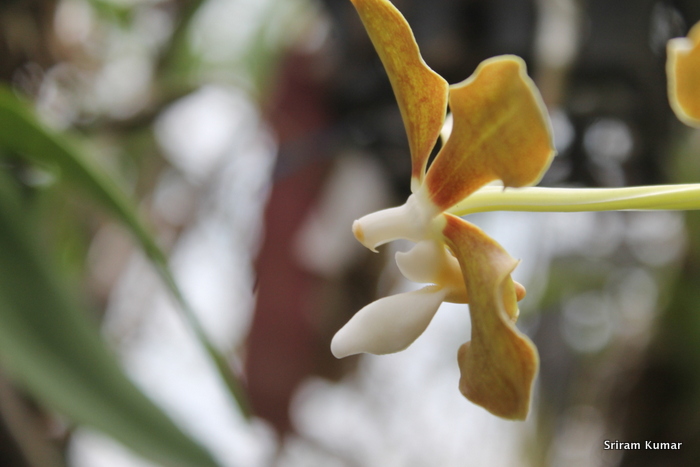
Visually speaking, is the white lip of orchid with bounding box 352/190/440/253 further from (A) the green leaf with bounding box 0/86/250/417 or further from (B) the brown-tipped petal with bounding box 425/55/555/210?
(A) the green leaf with bounding box 0/86/250/417

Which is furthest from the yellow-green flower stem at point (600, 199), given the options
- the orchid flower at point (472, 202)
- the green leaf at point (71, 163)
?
the green leaf at point (71, 163)

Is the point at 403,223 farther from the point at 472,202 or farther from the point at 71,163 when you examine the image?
the point at 71,163

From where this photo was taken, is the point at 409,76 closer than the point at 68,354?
Yes

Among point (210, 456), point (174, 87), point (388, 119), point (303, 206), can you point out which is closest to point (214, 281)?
point (303, 206)

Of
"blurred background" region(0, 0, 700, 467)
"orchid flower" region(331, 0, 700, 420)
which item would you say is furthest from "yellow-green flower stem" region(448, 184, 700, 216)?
"blurred background" region(0, 0, 700, 467)

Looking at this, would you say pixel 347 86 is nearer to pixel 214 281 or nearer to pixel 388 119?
pixel 388 119

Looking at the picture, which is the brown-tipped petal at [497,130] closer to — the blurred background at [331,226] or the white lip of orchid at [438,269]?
the white lip of orchid at [438,269]

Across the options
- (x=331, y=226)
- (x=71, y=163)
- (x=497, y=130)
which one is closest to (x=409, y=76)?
(x=497, y=130)
